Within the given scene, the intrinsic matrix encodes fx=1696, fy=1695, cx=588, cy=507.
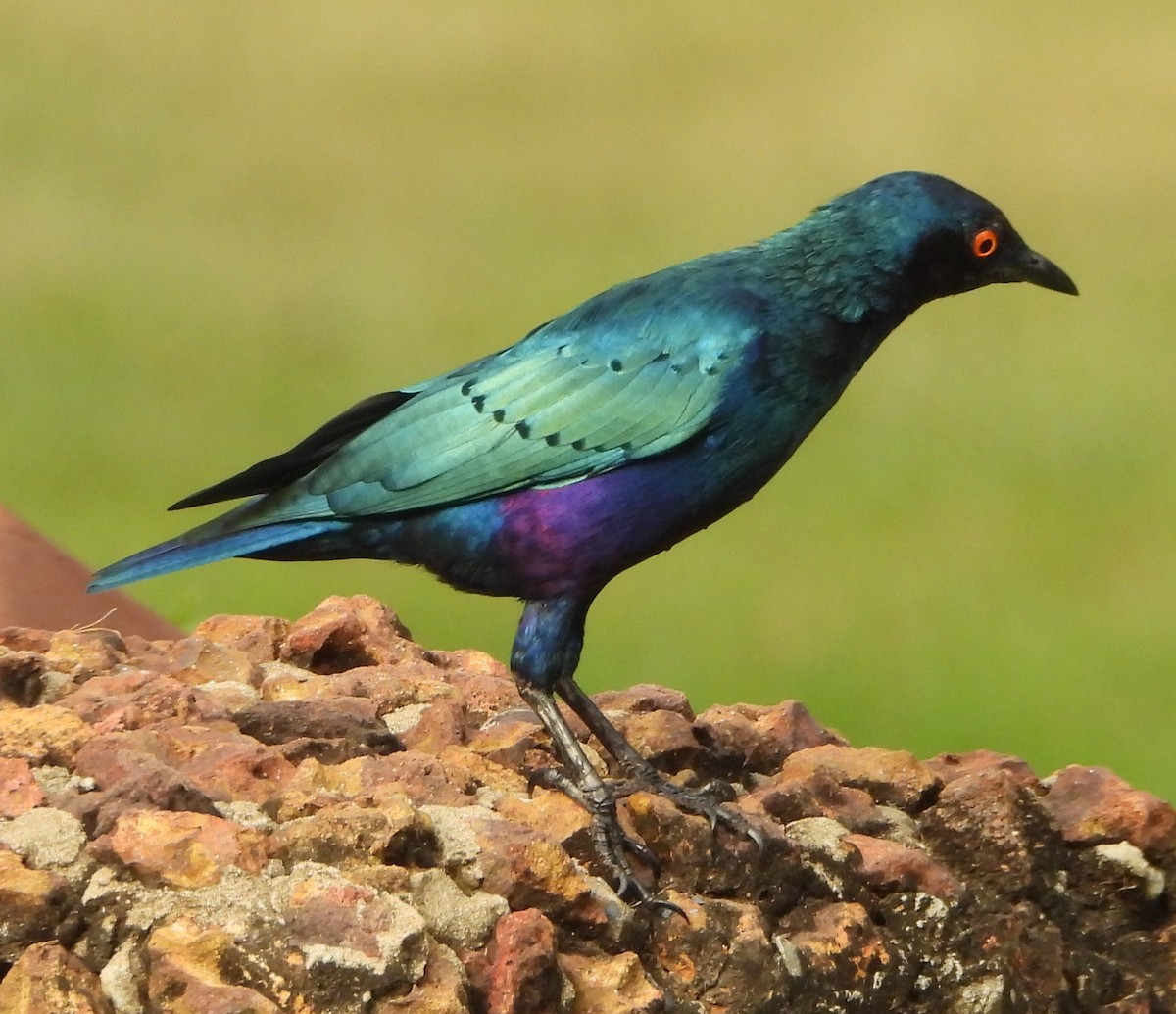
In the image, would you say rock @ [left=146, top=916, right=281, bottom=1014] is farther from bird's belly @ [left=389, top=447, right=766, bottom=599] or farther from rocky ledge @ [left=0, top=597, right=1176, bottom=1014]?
bird's belly @ [left=389, top=447, right=766, bottom=599]

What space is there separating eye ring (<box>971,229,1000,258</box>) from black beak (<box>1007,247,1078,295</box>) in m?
0.07

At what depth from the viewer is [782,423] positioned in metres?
2.85

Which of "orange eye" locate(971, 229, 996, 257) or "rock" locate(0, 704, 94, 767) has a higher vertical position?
"orange eye" locate(971, 229, 996, 257)

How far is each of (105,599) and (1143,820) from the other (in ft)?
7.79

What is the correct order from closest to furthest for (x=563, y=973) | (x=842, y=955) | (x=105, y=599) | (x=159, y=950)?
(x=159, y=950) → (x=563, y=973) → (x=842, y=955) → (x=105, y=599)

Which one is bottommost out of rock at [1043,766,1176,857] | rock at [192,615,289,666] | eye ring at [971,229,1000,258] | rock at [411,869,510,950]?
rock at [1043,766,1176,857]

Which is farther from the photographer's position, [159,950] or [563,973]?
[563,973]

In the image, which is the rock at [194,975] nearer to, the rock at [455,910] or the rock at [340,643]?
the rock at [455,910]

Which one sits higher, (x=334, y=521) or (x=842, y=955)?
(x=334, y=521)

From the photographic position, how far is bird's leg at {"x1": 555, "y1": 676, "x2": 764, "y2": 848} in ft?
8.82

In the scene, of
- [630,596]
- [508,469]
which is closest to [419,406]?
[508,469]

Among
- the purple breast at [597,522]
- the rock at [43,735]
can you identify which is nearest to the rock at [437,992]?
the rock at [43,735]

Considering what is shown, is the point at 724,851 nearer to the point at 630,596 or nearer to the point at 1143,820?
the point at 1143,820

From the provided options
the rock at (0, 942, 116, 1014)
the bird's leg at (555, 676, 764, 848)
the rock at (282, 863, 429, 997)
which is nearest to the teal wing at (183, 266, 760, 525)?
the bird's leg at (555, 676, 764, 848)
